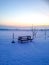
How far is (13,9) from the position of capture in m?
2.16

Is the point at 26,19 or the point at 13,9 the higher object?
the point at 13,9

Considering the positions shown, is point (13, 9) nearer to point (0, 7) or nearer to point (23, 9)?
point (23, 9)

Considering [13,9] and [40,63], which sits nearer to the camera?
[40,63]

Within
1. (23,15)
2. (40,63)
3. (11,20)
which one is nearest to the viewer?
(40,63)

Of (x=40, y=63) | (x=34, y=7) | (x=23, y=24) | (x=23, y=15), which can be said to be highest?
(x=34, y=7)

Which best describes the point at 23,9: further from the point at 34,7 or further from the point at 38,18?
the point at 38,18

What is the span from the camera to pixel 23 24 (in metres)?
2.47

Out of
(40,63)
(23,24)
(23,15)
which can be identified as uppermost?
(23,15)

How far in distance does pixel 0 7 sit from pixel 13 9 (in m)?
0.60

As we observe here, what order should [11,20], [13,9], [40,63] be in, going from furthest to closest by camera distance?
[11,20] → [13,9] → [40,63]

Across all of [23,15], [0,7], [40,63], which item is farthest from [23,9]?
[40,63]

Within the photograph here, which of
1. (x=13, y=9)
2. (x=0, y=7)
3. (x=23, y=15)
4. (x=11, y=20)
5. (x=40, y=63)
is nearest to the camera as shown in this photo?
(x=0, y=7)

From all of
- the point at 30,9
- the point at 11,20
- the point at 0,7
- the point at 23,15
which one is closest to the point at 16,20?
the point at 11,20

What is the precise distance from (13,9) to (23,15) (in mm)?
306
